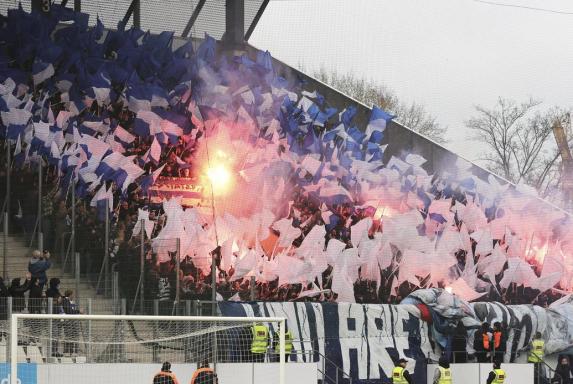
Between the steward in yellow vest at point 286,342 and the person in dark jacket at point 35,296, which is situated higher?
the person in dark jacket at point 35,296

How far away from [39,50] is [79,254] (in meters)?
5.95

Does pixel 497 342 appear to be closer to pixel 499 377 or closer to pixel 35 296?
pixel 499 377

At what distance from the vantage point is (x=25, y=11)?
28.1 metres

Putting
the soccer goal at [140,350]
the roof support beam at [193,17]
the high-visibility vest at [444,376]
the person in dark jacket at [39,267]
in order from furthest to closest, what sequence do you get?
the roof support beam at [193,17] < the high-visibility vest at [444,376] < the person in dark jacket at [39,267] < the soccer goal at [140,350]

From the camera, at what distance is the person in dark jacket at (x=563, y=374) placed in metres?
28.0

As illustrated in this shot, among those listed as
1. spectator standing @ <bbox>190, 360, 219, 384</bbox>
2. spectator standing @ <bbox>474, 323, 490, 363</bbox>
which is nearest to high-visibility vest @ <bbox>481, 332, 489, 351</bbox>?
spectator standing @ <bbox>474, 323, 490, 363</bbox>

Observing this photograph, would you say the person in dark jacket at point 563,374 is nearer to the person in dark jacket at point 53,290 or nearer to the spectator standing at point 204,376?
the spectator standing at point 204,376

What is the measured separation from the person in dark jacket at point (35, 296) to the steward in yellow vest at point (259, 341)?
4.05 metres

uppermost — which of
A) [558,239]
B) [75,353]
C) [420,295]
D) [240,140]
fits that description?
[240,140]

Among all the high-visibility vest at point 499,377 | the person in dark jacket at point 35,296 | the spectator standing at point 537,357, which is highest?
the person in dark jacket at point 35,296

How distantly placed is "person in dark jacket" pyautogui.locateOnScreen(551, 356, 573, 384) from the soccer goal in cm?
864

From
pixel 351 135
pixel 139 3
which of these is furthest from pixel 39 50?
pixel 351 135

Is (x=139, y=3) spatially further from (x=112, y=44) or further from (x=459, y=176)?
(x=459, y=176)

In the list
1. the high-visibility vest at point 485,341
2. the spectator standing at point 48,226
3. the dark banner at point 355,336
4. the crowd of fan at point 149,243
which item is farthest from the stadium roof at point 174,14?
the high-visibility vest at point 485,341
